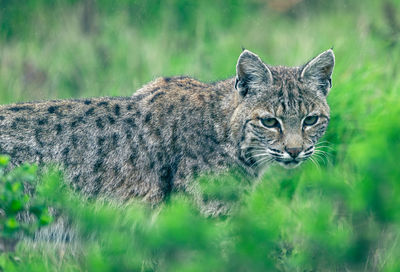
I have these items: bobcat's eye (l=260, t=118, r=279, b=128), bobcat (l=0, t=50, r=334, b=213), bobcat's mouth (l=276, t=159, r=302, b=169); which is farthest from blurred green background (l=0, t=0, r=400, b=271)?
bobcat's eye (l=260, t=118, r=279, b=128)

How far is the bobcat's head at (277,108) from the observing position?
4.84 m

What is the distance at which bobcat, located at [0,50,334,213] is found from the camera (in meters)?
4.88

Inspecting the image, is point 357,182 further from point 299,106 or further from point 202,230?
point 299,106

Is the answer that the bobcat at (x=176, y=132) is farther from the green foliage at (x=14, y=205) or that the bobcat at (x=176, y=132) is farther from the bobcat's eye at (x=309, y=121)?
the green foliage at (x=14, y=205)

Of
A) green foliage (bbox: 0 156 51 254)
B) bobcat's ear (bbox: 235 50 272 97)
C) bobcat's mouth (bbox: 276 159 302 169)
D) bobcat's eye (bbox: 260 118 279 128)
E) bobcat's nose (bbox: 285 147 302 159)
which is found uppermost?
bobcat's ear (bbox: 235 50 272 97)

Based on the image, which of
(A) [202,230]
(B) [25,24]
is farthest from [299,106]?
(B) [25,24]

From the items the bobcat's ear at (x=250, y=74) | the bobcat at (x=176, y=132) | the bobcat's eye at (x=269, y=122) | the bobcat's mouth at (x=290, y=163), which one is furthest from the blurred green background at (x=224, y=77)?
the bobcat's ear at (x=250, y=74)

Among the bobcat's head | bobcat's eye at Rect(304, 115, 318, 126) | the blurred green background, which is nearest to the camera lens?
the blurred green background

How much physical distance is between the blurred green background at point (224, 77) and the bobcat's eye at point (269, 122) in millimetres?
354

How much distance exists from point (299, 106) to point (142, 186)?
1.40 metres

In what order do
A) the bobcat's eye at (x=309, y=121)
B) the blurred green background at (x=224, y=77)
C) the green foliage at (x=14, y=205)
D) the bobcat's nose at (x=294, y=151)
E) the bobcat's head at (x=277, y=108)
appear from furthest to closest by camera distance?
the bobcat's eye at (x=309, y=121) < the bobcat's head at (x=277, y=108) < the bobcat's nose at (x=294, y=151) < the green foliage at (x=14, y=205) < the blurred green background at (x=224, y=77)

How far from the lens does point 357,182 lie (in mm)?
1786

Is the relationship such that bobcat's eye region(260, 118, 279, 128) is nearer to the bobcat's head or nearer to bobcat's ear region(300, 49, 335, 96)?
the bobcat's head

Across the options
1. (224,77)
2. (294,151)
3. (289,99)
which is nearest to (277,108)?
(289,99)
